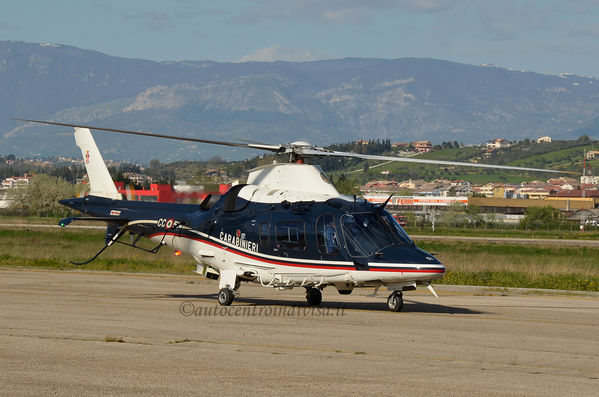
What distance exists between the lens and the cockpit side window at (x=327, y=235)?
66.5 ft

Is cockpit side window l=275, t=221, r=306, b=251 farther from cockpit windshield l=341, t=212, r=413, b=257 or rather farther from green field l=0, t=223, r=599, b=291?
green field l=0, t=223, r=599, b=291

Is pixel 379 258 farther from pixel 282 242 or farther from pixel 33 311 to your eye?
pixel 33 311

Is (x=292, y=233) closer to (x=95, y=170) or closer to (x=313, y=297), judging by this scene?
(x=313, y=297)

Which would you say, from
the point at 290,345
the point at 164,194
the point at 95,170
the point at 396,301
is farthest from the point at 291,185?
the point at 95,170

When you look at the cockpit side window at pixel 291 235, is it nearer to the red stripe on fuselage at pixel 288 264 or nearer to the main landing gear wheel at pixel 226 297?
the red stripe on fuselage at pixel 288 264

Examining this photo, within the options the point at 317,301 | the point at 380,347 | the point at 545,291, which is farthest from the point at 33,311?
the point at 545,291

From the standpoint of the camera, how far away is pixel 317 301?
22.9 m

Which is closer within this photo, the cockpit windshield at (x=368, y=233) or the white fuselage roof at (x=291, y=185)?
the cockpit windshield at (x=368, y=233)

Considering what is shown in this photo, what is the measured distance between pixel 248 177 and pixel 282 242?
2714 mm

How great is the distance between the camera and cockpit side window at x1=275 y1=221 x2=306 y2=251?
68.3 feet

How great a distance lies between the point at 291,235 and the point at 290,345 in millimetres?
6022

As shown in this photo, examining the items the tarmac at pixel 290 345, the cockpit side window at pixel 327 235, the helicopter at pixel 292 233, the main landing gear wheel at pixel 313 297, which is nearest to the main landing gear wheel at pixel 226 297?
the helicopter at pixel 292 233

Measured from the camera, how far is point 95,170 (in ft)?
86.9

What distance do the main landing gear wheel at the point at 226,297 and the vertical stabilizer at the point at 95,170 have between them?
18.2ft
